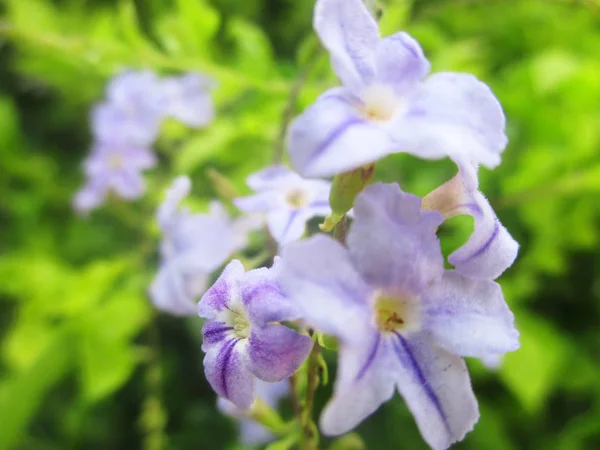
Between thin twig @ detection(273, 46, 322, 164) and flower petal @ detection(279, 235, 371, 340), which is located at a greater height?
flower petal @ detection(279, 235, 371, 340)

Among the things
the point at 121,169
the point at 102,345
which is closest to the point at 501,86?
the point at 121,169

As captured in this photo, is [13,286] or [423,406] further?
[13,286]

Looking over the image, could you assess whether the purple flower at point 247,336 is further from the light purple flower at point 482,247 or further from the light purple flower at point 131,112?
the light purple flower at point 131,112

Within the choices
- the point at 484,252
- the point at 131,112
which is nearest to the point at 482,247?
the point at 484,252

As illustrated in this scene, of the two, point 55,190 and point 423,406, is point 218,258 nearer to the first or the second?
point 423,406

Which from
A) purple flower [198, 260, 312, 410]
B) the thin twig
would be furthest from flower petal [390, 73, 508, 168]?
the thin twig

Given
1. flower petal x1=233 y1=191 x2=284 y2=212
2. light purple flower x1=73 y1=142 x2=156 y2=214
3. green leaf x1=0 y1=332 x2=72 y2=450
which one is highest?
flower petal x1=233 y1=191 x2=284 y2=212

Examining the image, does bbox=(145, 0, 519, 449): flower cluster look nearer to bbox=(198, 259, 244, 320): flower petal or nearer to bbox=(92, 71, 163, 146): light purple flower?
bbox=(198, 259, 244, 320): flower petal
